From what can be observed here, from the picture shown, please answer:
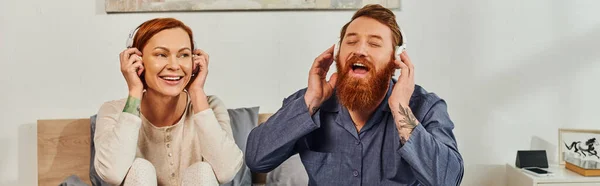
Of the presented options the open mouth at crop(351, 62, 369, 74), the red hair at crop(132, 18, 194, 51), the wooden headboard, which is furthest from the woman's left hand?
the wooden headboard

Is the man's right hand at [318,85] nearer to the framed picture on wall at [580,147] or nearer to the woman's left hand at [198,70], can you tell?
the woman's left hand at [198,70]

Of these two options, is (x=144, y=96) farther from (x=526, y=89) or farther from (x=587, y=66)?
(x=587, y=66)

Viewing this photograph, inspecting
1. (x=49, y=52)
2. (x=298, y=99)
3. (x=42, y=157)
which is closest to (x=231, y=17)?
(x=49, y=52)

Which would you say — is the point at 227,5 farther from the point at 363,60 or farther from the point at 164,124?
the point at 363,60

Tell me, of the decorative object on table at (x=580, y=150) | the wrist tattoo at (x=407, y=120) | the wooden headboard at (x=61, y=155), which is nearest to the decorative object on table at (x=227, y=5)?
the wooden headboard at (x=61, y=155)

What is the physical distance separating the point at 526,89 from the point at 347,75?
1646 millimetres

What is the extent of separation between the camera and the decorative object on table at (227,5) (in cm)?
252

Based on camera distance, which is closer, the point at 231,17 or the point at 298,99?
the point at 298,99

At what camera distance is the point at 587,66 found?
2.69m

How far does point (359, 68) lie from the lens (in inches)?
54.5

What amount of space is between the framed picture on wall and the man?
4.46 ft

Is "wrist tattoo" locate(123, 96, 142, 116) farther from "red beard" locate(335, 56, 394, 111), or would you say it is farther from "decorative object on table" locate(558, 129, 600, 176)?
"decorative object on table" locate(558, 129, 600, 176)

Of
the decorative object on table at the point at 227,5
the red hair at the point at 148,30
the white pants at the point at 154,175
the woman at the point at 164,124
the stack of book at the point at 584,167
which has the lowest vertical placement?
the stack of book at the point at 584,167

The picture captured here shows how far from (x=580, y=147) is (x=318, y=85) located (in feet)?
5.45
